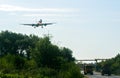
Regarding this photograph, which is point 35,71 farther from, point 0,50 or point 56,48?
point 0,50

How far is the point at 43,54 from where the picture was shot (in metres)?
62.7

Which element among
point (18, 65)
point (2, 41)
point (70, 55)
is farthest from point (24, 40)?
point (18, 65)

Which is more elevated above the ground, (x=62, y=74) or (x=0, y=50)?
(x=0, y=50)

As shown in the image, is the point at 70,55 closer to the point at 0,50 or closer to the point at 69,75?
the point at 0,50

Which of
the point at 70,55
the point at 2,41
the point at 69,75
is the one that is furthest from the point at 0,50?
the point at 69,75

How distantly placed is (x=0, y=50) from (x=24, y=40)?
12.3 meters

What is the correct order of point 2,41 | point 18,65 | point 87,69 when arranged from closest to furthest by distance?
1. point 18,65
2. point 87,69
3. point 2,41

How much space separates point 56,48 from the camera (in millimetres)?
63125

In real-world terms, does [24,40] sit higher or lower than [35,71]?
higher

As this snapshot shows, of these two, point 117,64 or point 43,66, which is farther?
point 117,64

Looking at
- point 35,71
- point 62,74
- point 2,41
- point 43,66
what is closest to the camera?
point 62,74

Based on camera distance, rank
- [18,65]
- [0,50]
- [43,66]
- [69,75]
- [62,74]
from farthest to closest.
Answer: [0,50] < [18,65] < [43,66] < [62,74] < [69,75]

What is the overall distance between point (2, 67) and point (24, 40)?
244 ft

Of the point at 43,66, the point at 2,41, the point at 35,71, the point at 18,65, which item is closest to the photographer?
the point at 35,71
